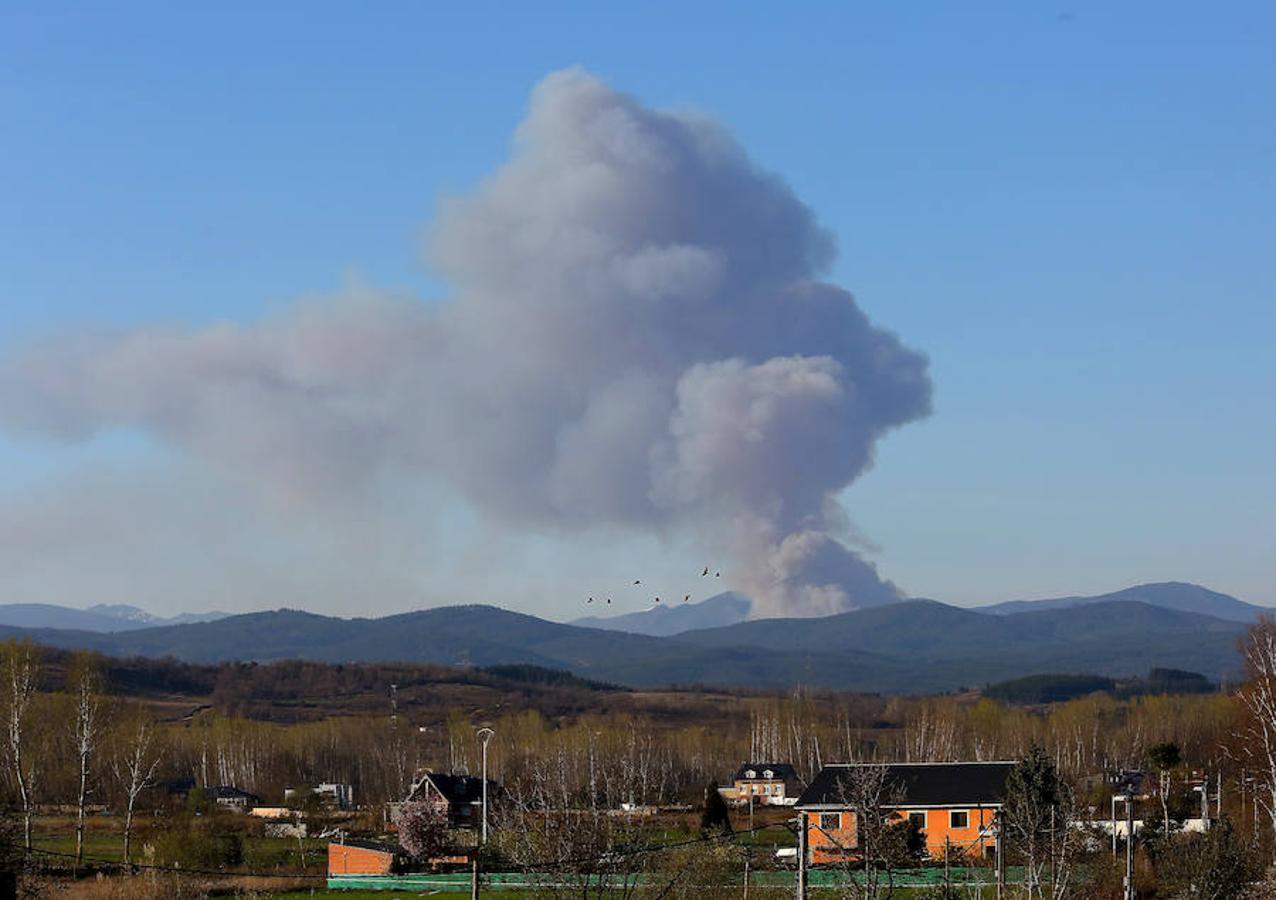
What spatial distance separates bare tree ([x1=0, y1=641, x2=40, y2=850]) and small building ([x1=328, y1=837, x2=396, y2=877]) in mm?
11929

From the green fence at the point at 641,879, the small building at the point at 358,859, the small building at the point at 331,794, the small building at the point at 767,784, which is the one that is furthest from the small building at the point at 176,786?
the green fence at the point at 641,879

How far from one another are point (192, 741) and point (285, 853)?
7763cm

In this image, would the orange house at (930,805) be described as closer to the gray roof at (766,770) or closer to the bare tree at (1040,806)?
the bare tree at (1040,806)

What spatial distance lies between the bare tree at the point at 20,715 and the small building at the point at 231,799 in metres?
13.9

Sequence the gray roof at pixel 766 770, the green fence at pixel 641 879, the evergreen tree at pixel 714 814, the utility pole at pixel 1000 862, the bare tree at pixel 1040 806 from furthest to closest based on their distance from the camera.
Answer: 1. the gray roof at pixel 766 770
2. the evergreen tree at pixel 714 814
3. the green fence at pixel 641 879
4. the bare tree at pixel 1040 806
5. the utility pole at pixel 1000 862

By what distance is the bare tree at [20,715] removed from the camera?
69.6 m

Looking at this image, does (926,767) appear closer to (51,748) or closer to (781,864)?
(781,864)

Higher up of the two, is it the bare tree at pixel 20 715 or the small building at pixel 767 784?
the bare tree at pixel 20 715

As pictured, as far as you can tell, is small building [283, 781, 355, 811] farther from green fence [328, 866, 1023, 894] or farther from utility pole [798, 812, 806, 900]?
utility pole [798, 812, 806, 900]

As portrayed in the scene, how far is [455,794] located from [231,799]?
31.4 metres

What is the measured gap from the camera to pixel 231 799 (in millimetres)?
114500

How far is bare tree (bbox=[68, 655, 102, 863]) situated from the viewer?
232 ft

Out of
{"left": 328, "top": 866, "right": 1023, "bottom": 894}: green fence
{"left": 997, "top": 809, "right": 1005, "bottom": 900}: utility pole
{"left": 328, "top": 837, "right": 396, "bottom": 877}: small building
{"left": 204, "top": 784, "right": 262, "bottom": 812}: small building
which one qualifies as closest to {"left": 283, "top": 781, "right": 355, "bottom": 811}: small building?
{"left": 204, "top": 784, "right": 262, "bottom": 812}: small building

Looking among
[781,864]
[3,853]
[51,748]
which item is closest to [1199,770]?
[781,864]
